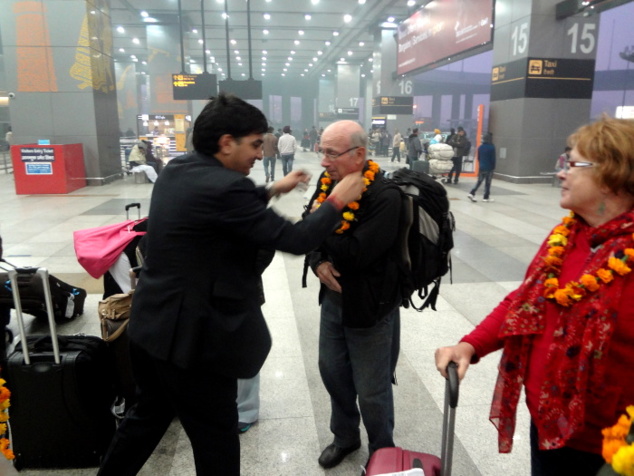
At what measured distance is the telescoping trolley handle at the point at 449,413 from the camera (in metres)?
1.47

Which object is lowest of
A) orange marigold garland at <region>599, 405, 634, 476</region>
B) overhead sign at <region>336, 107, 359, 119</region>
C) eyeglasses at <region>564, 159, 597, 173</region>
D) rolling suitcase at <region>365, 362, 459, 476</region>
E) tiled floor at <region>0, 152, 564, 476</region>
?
tiled floor at <region>0, 152, 564, 476</region>

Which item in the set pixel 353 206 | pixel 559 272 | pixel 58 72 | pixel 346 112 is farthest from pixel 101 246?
pixel 346 112

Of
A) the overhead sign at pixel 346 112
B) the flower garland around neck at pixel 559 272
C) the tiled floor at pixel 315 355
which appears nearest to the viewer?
the flower garland around neck at pixel 559 272

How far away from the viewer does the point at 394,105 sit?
28.1 m

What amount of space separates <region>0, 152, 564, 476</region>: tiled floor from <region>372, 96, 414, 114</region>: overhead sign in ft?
63.8

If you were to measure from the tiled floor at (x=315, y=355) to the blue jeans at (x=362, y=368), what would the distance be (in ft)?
1.11

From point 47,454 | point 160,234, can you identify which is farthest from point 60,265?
point 160,234

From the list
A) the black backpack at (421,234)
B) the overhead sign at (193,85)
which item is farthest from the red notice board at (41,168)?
the black backpack at (421,234)

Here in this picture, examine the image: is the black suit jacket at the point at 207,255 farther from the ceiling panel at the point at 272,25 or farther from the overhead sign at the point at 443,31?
the ceiling panel at the point at 272,25

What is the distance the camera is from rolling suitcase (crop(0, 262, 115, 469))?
8.23ft

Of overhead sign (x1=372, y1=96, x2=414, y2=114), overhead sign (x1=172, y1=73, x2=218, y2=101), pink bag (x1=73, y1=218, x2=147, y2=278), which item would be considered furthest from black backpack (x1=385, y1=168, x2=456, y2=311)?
overhead sign (x1=372, y1=96, x2=414, y2=114)

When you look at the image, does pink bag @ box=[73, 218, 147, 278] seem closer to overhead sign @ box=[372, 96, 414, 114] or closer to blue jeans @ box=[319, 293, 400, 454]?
blue jeans @ box=[319, 293, 400, 454]

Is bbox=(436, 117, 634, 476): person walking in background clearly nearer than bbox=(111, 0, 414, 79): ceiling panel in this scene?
Yes

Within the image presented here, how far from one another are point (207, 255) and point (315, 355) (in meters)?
Result: 2.41
